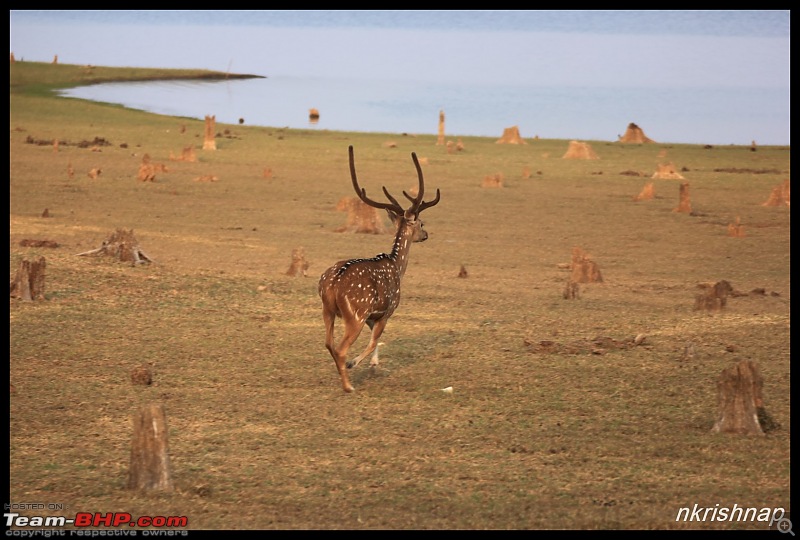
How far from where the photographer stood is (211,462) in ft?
30.8

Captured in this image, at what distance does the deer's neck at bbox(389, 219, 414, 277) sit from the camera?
12.5 metres

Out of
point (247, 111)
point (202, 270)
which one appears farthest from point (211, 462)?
point (247, 111)

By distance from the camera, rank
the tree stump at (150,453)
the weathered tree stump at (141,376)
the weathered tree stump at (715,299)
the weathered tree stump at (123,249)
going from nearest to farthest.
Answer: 1. the tree stump at (150,453)
2. the weathered tree stump at (141,376)
3. the weathered tree stump at (715,299)
4. the weathered tree stump at (123,249)

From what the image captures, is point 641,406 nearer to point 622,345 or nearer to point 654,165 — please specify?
point 622,345

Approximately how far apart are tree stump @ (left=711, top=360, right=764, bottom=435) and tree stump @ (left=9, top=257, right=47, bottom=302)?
873 centimetres

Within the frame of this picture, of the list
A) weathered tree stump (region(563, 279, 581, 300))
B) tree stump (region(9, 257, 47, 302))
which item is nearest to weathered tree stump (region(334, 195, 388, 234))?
weathered tree stump (region(563, 279, 581, 300))

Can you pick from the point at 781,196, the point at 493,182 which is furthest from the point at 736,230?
the point at 493,182

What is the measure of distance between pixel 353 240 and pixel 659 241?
20.0ft

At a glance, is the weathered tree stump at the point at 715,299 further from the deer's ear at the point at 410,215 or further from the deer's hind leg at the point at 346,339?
the deer's hind leg at the point at 346,339

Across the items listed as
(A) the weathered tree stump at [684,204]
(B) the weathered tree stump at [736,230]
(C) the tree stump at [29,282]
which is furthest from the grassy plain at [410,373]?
(A) the weathered tree stump at [684,204]

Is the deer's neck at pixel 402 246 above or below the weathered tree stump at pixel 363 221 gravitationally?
above

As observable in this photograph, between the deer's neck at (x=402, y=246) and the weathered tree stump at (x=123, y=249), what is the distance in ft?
21.4

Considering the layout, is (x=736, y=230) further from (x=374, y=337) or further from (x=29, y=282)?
(x=374, y=337)

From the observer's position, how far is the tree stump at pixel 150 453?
27.9 feet
